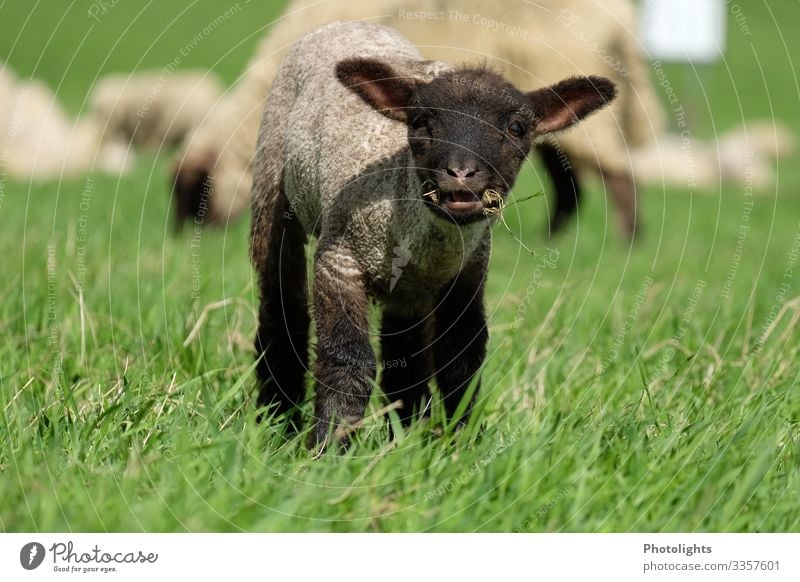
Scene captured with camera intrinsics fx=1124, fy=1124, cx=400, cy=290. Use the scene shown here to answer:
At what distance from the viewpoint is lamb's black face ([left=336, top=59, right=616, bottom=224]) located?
446 centimetres

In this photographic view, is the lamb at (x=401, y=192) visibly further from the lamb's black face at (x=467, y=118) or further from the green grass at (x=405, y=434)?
the green grass at (x=405, y=434)

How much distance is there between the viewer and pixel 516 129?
478cm

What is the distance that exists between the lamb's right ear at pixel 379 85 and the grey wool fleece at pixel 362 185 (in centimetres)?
17

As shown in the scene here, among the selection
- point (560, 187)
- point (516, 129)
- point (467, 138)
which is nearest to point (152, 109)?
point (560, 187)

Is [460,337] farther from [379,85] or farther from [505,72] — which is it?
[505,72]

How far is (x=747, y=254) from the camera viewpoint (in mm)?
12102

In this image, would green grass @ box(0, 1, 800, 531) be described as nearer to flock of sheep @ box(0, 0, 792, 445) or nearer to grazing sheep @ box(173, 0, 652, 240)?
flock of sheep @ box(0, 0, 792, 445)

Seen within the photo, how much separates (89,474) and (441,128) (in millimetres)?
1931

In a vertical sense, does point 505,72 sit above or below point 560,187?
above

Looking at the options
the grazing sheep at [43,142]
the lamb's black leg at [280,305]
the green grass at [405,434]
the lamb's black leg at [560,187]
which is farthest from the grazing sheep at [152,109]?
the lamb's black leg at [280,305]

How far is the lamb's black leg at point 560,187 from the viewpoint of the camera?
1243 cm

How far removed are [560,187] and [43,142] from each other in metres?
9.69

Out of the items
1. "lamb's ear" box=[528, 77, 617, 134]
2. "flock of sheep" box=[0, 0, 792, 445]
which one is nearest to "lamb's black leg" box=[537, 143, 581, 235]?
"flock of sheep" box=[0, 0, 792, 445]
